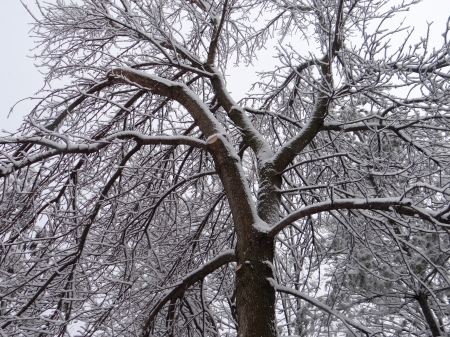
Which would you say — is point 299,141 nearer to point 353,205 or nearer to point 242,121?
point 242,121

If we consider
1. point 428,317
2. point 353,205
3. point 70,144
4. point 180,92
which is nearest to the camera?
point 353,205

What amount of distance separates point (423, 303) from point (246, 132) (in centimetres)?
426

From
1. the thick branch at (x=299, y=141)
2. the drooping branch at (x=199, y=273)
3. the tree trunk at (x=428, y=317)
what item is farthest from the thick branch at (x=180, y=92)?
the tree trunk at (x=428, y=317)

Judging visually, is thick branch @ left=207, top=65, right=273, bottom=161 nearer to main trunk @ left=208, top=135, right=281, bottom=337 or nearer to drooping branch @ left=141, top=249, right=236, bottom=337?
main trunk @ left=208, top=135, right=281, bottom=337

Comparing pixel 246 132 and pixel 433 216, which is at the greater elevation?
pixel 246 132

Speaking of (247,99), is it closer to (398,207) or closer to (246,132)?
(246,132)

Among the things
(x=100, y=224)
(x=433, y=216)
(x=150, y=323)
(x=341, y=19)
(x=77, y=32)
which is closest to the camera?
(x=433, y=216)

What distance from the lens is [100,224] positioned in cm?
432

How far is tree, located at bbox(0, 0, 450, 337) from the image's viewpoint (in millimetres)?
3057

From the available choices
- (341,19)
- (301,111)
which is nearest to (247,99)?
(301,111)

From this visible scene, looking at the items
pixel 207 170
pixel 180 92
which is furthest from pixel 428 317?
pixel 180 92

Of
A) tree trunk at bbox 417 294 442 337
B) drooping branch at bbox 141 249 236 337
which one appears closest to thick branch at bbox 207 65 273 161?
drooping branch at bbox 141 249 236 337

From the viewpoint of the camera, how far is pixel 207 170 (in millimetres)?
4773

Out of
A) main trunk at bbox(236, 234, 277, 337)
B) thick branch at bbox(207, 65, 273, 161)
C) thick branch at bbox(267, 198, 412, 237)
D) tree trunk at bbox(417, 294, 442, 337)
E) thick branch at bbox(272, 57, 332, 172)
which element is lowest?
main trunk at bbox(236, 234, 277, 337)
